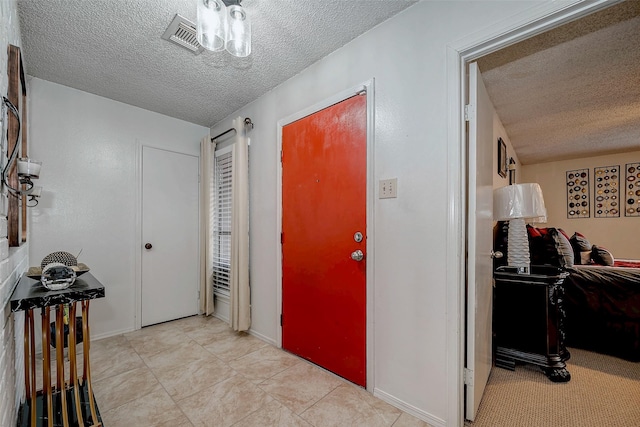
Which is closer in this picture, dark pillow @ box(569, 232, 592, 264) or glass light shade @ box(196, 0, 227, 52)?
glass light shade @ box(196, 0, 227, 52)

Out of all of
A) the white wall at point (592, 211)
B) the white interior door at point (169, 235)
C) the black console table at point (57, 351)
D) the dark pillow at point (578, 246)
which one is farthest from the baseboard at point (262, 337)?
the white wall at point (592, 211)

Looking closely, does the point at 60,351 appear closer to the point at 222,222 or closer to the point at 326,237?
the point at 326,237

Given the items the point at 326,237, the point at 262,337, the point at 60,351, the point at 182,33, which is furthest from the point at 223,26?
the point at 262,337

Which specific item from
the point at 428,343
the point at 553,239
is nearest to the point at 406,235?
the point at 428,343

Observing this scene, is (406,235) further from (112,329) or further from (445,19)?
(112,329)

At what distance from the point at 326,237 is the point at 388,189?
2.00 feet

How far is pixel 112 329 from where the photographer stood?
8.82ft

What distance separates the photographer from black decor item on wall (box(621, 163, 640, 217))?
4340 mm

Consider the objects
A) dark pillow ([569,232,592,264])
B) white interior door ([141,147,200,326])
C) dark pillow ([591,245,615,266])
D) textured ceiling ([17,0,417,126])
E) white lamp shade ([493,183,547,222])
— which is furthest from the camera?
dark pillow ([569,232,592,264])

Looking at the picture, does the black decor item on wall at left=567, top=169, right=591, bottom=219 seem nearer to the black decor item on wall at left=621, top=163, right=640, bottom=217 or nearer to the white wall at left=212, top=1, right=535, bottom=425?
the black decor item on wall at left=621, top=163, right=640, bottom=217

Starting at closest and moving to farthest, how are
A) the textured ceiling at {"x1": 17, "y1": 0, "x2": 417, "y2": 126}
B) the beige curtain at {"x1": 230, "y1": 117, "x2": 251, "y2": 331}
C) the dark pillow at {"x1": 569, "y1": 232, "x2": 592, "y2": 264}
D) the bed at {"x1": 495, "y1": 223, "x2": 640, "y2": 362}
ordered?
1. the textured ceiling at {"x1": 17, "y1": 0, "x2": 417, "y2": 126}
2. the bed at {"x1": 495, "y1": 223, "x2": 640, "y2": 362}
3. the beige curtain at {"x1": 230, "y1": 117, "x2": 251, "y2": 331}
4. the dark pillow at {"x1": 569, "y1": 232, "x2": 592, "y2": 264}

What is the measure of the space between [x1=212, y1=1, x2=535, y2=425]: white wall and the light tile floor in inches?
11.2

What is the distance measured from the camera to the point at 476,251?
4.94 feet

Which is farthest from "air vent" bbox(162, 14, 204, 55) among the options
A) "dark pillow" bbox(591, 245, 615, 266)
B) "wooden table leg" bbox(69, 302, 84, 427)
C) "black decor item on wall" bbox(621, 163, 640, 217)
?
"black decor item on wall" bbox(621, 163, 640, 217)
